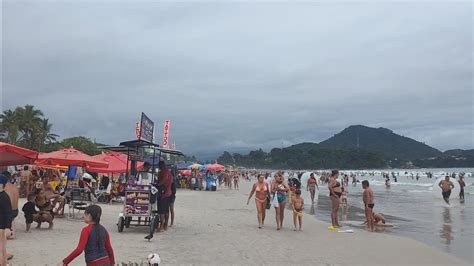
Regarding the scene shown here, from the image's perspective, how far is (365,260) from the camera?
8477mm

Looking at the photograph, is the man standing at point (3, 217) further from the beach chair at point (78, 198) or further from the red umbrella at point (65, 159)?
the red umbrella at point (65, 159)

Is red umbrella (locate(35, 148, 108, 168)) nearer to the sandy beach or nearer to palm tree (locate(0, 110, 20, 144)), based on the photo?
the sandy beach

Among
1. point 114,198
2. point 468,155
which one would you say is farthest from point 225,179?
point 468,155

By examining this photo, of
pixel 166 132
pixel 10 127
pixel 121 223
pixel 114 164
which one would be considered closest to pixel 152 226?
pixel 121 223

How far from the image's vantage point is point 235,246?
9.30m

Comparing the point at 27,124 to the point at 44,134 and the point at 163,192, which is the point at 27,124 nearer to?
the point at 44,134

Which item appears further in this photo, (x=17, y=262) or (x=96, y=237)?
(x=17, y=262)

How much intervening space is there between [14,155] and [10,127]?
53.6 m

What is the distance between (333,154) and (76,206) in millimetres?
182913

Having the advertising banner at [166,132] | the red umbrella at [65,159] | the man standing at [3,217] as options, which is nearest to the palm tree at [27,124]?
the advertising banner at [166,132]

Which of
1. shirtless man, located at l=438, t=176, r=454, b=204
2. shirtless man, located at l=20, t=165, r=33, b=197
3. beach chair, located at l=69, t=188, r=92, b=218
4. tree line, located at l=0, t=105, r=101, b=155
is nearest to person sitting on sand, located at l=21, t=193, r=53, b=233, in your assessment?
beach chair, located at l=69, t=188, r=92, b=218

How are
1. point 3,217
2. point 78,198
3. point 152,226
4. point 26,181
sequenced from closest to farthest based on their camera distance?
point 3,217 → point 152,226 → point 78,198 → point 26,181

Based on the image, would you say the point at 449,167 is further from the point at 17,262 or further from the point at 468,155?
the point at 17,262

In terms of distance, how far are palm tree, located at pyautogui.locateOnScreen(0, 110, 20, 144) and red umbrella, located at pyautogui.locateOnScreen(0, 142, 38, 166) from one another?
5078 cm
